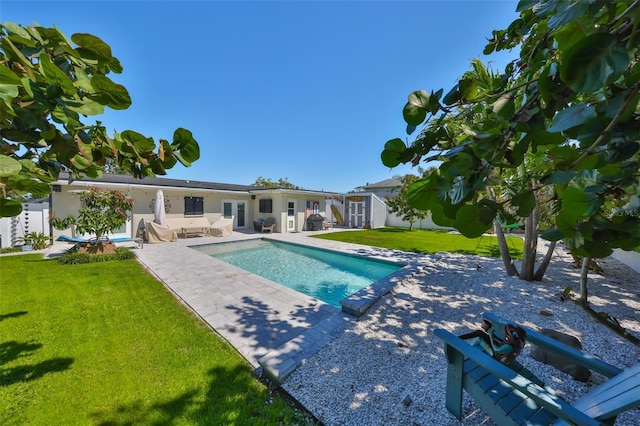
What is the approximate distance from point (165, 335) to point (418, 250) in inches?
425

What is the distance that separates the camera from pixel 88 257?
868 centimetres

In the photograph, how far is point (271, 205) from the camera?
18.4 m

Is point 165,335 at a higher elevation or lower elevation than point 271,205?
lower

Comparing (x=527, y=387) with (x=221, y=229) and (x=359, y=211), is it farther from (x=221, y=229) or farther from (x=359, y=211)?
(x=359, y=211)

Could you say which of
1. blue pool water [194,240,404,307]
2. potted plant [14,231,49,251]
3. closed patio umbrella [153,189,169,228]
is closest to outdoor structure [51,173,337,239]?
closed patio umbrella [153,189,169,228]

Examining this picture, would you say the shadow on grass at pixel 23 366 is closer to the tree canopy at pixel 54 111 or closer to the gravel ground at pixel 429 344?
the gravel ground at pixel 429 344

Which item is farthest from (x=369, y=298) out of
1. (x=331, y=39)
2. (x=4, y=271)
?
(x=4, y=271)

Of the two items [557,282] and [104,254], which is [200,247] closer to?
[104,254]

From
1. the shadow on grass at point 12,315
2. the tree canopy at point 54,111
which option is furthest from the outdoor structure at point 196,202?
the tree canopy at point 54,111

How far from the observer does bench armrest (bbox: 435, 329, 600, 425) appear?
159 cm

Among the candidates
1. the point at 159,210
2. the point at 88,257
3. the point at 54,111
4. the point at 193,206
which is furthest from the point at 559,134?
the point at 193,206

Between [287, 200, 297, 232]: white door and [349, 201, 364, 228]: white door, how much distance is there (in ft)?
23.3

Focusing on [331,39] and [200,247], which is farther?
[200,247]

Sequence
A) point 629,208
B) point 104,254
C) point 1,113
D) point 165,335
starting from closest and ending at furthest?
point 1,113 → point 629,208 → point 165,335 → point 104,254
